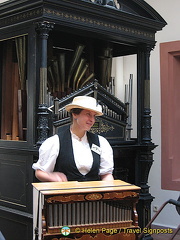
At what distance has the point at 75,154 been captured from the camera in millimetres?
3488

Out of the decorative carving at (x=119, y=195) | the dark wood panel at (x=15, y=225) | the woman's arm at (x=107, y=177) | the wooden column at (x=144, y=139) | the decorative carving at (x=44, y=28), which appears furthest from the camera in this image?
the wooden column at (x=144, y=139)

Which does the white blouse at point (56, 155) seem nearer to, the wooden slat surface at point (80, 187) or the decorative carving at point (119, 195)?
the wooden slat surface at point (80, 187)

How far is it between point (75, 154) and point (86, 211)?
78 centimetres

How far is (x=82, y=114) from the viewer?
3.47 metres

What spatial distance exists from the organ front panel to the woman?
1.67 ft

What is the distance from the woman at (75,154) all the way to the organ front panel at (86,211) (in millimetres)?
508

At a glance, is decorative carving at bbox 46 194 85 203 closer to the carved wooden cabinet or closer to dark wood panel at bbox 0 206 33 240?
the carved wooden cabinet

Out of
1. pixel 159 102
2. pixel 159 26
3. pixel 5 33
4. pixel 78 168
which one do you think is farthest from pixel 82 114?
pixel 159 102

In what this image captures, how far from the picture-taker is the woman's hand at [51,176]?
3.41 m

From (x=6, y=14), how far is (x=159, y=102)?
8.76ft

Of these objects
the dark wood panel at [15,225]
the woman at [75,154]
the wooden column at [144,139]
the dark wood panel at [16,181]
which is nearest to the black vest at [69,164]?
the woman at [75,154]

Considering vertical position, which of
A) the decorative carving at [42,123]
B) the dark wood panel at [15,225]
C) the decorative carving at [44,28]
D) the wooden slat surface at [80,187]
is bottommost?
the dark wood panel at [15,225]

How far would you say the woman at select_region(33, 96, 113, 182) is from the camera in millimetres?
3443

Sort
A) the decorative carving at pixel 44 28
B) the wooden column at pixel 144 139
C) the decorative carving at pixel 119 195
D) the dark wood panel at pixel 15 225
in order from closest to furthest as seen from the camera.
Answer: the decorative carving at pixel 119 195, the decorative carving at pixel 44 28, the dark wood panel at pixel 15 225, the wooden column at pixel 144 139
